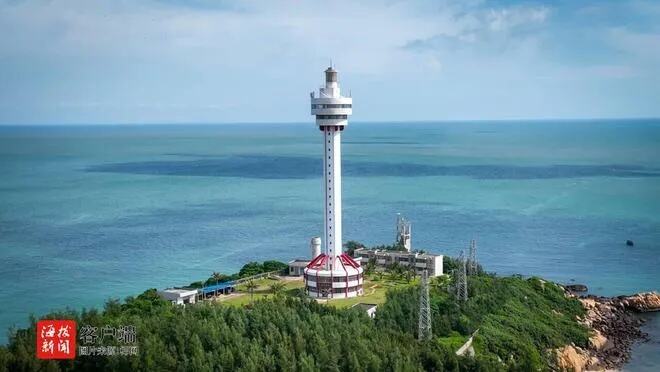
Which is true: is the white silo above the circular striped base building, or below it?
above

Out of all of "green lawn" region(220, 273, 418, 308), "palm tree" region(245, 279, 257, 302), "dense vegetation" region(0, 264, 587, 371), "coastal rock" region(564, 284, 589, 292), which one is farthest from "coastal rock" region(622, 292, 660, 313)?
"palm tree" region(245, 279, 257, 302)

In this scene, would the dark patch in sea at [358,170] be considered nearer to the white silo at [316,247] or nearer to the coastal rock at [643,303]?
the coastal rock at [643,303]

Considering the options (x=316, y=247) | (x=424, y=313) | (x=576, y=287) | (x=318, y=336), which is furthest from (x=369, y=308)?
(x=576, y=287)

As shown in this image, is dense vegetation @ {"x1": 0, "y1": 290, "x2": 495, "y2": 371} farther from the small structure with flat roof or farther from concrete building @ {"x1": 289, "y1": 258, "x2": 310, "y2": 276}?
concrete building @ {"x1": 289, "y1": 258, "x2": 310, "y2": 276}

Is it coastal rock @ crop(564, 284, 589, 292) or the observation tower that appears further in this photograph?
coastal rock @ crop(564, 284, 589, 292)

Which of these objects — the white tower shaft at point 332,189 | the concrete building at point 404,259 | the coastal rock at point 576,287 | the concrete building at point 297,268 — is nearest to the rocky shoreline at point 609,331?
the coastal rock at point 576,287

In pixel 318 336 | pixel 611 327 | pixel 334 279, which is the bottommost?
pixel 611 327

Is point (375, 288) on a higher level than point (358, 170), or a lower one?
lower

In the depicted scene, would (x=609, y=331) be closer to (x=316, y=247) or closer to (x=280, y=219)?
(x=316, y=247)
